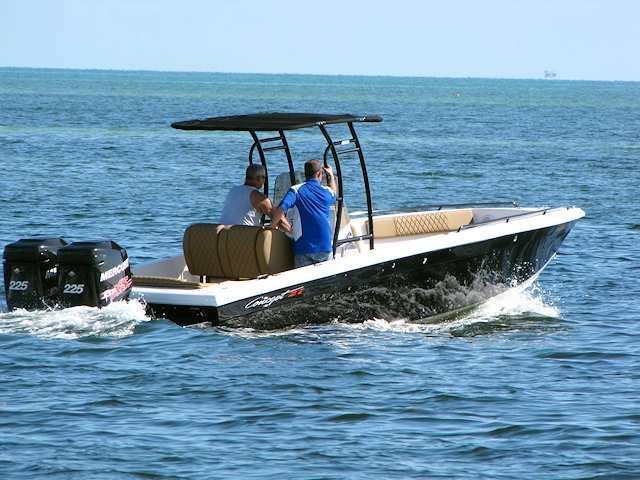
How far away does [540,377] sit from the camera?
995 cm

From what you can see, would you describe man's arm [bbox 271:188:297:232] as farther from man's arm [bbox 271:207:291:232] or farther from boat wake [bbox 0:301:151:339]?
boat wake [bbox 0:301:151:339]

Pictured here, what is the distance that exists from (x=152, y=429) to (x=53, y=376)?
1546 mm

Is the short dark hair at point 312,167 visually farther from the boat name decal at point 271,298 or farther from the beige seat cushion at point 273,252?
the boat name decal at point 271,298

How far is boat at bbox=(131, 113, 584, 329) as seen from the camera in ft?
33.5

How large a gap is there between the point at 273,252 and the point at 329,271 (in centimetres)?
51

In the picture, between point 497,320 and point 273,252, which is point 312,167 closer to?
point 273,252

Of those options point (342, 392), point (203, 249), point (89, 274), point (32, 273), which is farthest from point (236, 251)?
point (342, 392)

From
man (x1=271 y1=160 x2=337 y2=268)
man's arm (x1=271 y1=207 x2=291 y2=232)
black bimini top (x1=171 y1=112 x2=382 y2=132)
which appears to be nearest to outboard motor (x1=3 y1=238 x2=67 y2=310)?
black bimini top (x1=171 y1=112 x2=382 y2=132)

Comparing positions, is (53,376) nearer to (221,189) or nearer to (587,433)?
(587,433)

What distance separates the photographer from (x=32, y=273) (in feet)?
32.7

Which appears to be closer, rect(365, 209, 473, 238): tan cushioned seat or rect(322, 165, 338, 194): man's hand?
rect(322, 165, 338, 194): man's hand

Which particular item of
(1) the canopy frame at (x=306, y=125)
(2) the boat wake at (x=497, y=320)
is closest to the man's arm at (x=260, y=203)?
(1) the canopy frame at (x=306, y=125)

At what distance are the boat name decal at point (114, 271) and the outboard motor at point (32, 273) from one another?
396 mm

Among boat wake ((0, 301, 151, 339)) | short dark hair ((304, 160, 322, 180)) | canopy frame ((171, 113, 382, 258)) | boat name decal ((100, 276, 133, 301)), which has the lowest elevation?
boat wake ((0, 301, 151, 339))
